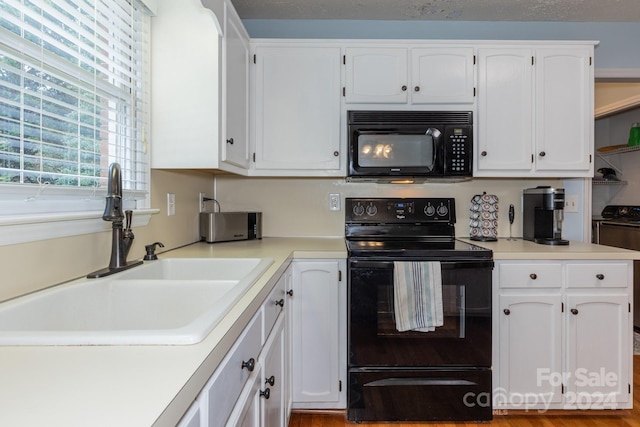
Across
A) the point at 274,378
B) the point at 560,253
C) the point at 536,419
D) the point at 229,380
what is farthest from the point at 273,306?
the point at 536,419

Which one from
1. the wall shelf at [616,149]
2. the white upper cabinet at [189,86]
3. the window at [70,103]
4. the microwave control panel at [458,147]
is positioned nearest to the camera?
the window at [70,103]

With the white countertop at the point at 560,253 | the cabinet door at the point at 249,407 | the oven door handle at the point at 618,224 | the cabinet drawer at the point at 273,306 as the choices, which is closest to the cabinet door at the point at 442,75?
the white countertop at the point at 560,253

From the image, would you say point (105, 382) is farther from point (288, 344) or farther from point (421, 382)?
point (421, 382)

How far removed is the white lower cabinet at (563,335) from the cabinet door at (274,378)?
111 cm

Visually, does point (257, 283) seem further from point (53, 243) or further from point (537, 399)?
point (537, 399)

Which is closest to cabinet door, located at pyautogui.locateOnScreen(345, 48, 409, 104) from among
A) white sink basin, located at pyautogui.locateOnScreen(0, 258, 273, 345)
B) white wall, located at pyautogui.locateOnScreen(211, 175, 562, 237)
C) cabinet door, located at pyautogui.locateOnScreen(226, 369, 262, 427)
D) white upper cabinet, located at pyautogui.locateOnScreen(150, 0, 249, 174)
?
white wall, located at pyautogui.locateOnScreen(211, 175, 562, 237)

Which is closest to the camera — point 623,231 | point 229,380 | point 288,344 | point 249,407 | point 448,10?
point 229,380

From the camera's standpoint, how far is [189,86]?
64.1 inches

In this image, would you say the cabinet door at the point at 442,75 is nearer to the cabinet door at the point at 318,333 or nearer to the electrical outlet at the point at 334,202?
the electrical outlet at the point at 334,202

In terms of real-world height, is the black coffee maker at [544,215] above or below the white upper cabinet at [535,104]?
below

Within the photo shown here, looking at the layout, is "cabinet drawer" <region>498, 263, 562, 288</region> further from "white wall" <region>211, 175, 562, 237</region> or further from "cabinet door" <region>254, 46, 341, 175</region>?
"cabinet door" <region>254, 46, 341, 175</region>

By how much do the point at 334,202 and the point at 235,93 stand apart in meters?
0.97

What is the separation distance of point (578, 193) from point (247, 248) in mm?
2145

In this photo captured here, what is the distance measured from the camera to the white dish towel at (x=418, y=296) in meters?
1.75
